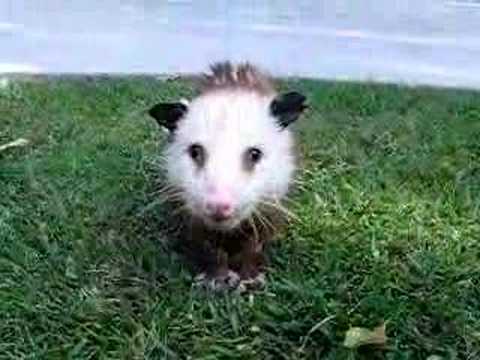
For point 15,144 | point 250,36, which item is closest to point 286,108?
Result: point 15,144

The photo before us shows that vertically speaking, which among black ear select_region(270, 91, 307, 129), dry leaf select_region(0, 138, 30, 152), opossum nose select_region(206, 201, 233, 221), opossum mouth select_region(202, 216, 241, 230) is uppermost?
black ear select_region(270, 91, 307, 129)

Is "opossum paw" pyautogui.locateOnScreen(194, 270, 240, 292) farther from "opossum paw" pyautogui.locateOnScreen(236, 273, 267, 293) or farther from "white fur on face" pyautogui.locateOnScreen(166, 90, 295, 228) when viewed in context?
"white fur on face" pyautogui.locateOnScreen(166, 90, 295, 228)

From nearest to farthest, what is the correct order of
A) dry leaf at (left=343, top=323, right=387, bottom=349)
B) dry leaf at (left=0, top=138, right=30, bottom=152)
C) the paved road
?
1. dry leaf at (left=343, top=323, right=387, bottom=349)
2. dry leaf at (left=0, top=138, right=30, bottom=152)
3. the paved road

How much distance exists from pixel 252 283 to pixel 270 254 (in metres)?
0.18

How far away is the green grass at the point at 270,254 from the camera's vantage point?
8.07ft

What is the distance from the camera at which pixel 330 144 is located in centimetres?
394

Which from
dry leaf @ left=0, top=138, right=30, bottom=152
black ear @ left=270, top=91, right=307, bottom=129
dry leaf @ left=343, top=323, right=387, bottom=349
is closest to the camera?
dry leaf @ left=343, top=323, right=387, bottom=349

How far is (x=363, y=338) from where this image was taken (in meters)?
2.38

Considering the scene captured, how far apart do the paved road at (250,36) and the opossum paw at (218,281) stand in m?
2.98

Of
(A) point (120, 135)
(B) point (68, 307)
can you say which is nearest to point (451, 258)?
(B) point (68, 307)

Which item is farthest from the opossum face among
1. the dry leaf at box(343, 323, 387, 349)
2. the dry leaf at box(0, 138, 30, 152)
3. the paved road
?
the paved road

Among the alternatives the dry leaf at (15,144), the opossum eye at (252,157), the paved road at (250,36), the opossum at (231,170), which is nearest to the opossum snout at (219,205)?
the opossum at (231,170)

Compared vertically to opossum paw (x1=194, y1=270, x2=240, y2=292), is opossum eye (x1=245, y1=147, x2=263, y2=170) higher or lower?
higher

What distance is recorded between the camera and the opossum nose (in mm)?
2568
